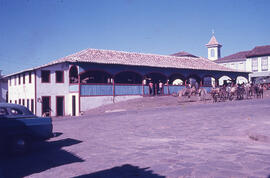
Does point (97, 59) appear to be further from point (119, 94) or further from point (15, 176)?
point (15, 176)

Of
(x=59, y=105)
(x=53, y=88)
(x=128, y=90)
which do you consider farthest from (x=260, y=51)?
(x=53, y=88)

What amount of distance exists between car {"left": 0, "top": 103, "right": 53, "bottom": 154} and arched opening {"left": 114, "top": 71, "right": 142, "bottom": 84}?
76.6ft

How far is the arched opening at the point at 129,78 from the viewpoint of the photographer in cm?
3175

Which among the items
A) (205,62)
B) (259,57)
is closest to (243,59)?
(259,57)

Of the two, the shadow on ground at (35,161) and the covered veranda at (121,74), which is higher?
the covered veranda at (121,74)

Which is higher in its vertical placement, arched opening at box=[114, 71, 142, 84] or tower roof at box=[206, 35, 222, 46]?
tower roof at box=[206, 35, 222, 46]

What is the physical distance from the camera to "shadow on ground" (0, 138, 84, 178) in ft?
19.1

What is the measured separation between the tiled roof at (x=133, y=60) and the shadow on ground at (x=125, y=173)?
22.1 meters

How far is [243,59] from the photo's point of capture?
2127 inches

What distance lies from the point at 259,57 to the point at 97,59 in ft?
110

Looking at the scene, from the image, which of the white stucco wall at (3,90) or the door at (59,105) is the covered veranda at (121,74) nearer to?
the door at (59,105)

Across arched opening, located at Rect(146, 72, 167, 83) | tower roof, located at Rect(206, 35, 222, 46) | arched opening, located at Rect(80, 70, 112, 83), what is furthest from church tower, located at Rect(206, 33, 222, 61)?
arched opening, located at Rect(80, 70, 112, 83)

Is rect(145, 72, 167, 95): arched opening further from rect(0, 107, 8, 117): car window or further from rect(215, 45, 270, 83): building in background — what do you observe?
rect(0, 107, 8, 117): car window

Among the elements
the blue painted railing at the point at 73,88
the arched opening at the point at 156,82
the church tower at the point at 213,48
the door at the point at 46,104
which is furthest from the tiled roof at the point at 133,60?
the church tower at the point at 213,48
